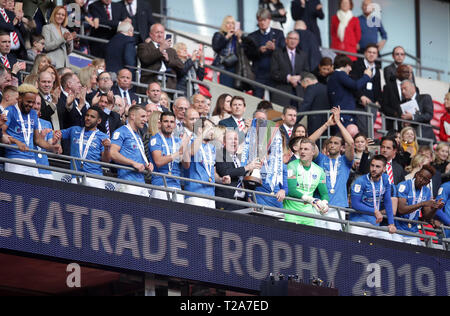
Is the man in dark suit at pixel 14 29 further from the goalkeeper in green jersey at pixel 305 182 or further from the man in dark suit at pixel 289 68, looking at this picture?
the man in dark suit at pixel 289 68

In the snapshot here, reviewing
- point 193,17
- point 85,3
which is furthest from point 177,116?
point 193,17

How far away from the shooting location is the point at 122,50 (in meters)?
16.4

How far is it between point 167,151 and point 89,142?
3.04ft

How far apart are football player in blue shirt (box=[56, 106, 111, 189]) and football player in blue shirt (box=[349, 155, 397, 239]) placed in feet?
10.9

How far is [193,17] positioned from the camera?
2194cm

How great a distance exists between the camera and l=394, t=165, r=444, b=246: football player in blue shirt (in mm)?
14414

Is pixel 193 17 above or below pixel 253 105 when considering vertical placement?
above

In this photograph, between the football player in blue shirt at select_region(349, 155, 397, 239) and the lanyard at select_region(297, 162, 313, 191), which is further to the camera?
the football player in blue shirt at select_region(349, 155, 397, 239)

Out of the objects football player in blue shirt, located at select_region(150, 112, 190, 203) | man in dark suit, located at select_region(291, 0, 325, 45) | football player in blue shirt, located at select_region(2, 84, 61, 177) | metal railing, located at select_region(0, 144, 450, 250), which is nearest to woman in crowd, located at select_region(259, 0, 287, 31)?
man in dark suit, located at select_region(291, 0, 325, 45)

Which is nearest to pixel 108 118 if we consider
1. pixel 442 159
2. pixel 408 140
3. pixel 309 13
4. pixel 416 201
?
pixel 416 201

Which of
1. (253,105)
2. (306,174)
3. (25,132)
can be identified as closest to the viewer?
(25,132)

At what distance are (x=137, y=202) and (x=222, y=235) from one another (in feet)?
3.83

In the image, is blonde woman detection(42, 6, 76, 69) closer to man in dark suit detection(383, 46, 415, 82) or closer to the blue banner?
the blue banner

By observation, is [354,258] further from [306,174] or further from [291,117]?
[291,117]
